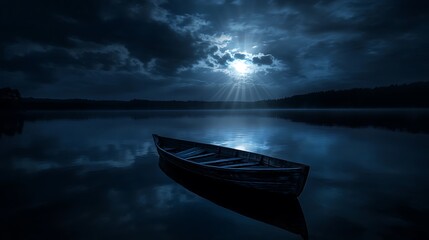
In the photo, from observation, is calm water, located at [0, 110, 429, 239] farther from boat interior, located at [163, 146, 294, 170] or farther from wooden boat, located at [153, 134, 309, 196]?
boat interior, located at [163, 146, 294, 170]

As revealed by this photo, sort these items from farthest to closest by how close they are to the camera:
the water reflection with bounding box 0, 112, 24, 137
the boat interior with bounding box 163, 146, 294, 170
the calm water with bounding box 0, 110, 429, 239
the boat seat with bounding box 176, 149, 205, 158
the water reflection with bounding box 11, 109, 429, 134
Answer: the water reflection with bounding box 11, 109, 429, 134, the water reflection with bounding box 0, 112, 24, 137, the boat seat with bounding box 176, 149, 205, 158, the boat interior with bounding box 163, 146, 294, 170, the calm water with bounding box 0, 110, 429, 239

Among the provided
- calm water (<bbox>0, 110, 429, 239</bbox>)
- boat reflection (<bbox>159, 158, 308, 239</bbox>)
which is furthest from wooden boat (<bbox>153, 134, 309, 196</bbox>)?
calm water (<bbox>0, 110, 429, 239</bbox>)

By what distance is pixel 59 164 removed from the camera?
15.7 meters

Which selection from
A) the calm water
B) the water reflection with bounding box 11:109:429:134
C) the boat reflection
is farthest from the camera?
the water reflection with bounding box 11:109:429:134

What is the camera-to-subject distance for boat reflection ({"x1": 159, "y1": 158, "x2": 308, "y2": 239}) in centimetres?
728

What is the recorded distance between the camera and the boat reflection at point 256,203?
728cm

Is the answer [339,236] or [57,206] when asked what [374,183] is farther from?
[57,206]

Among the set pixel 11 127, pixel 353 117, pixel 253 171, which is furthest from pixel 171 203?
pixel 353 117

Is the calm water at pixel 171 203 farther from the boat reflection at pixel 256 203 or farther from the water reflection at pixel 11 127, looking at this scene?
the water reflection at pixel 11 127

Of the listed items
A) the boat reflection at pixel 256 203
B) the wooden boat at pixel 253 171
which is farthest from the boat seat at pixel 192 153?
the boat reflection at pixel 256 203

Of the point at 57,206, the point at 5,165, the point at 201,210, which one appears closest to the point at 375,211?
the point at 201,210

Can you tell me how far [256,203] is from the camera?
8.48 m

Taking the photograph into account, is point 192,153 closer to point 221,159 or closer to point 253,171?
point 221,159

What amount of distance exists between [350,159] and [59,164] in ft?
71.7
